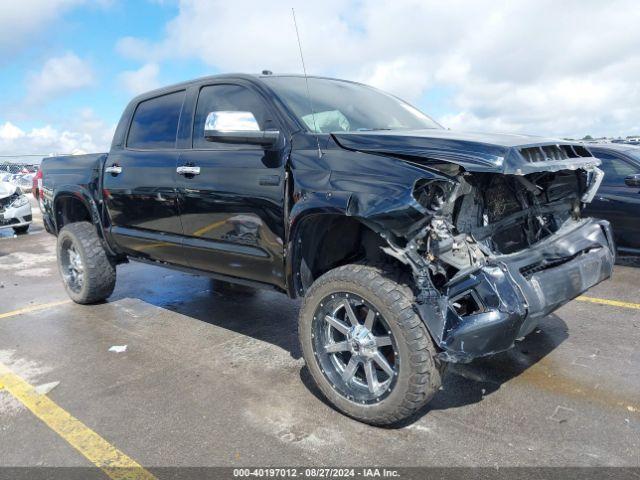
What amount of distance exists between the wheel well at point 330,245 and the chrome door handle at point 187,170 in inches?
44.7

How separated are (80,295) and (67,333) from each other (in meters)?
0.84

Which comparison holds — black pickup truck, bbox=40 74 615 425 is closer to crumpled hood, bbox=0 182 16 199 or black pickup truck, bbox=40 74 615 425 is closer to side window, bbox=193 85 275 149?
side window, bbox=193 85 275 149

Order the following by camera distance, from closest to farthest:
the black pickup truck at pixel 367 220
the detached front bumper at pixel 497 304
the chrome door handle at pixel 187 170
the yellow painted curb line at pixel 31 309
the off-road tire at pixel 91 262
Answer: the detached front bumper at pixel 497 304
the black pickup truck at pixel 367 220
the chrome door handle at pixel 187 170
the off-road tire at pixel 91 262
the yellow painted curb line at pixel 31 309

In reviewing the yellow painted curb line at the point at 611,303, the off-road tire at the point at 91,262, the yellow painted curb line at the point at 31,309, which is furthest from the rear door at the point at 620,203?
the yellow painted curb line at the point at 31,309

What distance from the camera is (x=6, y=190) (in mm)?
11406

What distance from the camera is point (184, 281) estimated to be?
6.72 meters

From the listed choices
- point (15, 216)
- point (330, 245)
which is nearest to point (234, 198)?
point (330, 245)

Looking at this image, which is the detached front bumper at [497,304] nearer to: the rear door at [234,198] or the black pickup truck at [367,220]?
the black pickup truck at [367,220]

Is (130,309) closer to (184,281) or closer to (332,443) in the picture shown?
(184,281)

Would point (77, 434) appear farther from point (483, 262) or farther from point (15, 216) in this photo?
point (15, 216)

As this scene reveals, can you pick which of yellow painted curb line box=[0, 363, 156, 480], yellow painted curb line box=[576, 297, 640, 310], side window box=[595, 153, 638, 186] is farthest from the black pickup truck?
side window box=[595, 153, 638, 186]

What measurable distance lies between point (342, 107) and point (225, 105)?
2.90ft

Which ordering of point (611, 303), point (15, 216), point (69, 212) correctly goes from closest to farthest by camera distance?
point (611, 303)
point (69, 212)
point (15, 216)

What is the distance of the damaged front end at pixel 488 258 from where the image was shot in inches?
105
